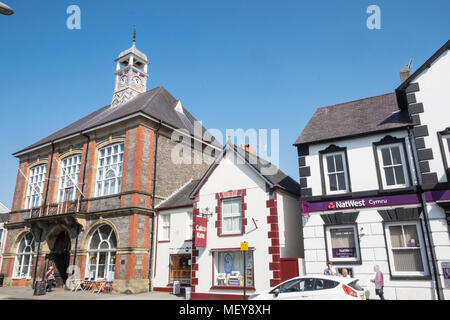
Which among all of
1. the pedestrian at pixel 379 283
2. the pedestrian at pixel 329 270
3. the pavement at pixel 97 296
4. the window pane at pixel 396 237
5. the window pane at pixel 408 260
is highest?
the window pane at pixel 396 237

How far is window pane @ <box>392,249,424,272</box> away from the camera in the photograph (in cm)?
1303

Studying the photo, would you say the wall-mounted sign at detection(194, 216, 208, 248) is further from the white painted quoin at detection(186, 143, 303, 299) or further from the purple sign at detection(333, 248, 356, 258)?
the purple sign at detection(333, 248, 356, 258)

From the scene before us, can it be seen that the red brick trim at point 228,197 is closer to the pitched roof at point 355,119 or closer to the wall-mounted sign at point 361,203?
the wall-mounted sign at point 361,203

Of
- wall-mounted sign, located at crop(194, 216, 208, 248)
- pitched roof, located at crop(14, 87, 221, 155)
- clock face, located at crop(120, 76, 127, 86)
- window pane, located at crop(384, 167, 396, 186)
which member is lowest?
wall-mounted sign, located at crop(194, 216, 208, 248)

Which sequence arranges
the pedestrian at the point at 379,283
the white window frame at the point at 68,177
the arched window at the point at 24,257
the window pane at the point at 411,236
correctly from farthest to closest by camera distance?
1. the arched window at the point at 24,257
2. the white window frame at the point at 68,177
3. the window pane at the point at 411,236
4. the pedestrian at the point at 379,283

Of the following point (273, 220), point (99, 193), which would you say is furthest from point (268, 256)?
point (99, 193)

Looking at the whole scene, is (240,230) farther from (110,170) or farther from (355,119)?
(110,170)

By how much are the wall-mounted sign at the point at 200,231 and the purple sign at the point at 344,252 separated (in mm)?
7221

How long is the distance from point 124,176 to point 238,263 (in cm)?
1133

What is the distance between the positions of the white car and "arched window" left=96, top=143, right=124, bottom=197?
17.3 meters

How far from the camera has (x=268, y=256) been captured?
16.4 m

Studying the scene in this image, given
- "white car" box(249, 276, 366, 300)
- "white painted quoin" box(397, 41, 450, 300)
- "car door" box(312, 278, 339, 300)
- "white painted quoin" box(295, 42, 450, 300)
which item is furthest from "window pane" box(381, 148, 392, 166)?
"car door" box(312, 278, 339, 300)

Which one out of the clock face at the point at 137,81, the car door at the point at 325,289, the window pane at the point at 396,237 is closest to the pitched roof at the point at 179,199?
the window pane at the point at 396,237

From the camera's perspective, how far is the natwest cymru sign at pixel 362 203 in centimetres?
1362
